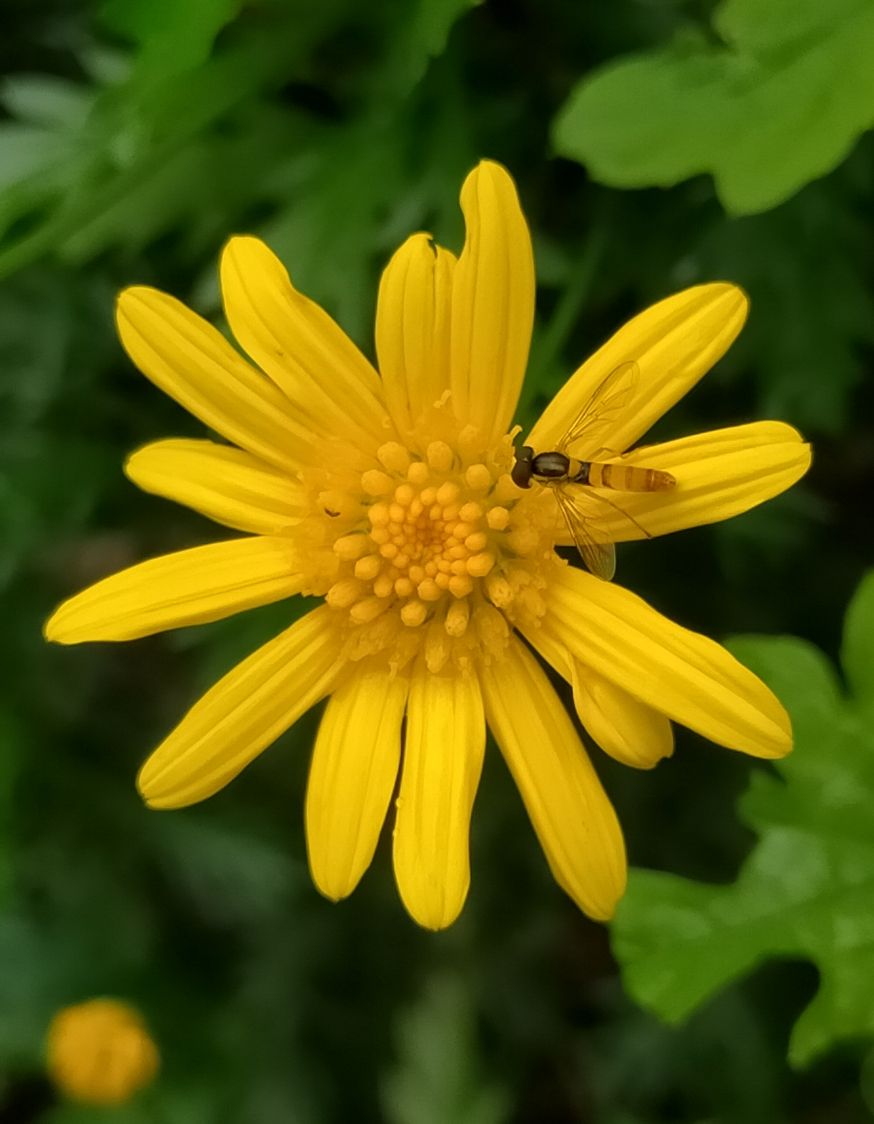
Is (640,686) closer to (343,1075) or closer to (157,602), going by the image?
(157,602)

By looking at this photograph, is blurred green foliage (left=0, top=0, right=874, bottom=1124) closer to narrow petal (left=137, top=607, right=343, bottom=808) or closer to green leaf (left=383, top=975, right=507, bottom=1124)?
green leaf (left=383, top=975, right=507, bottom=1124)

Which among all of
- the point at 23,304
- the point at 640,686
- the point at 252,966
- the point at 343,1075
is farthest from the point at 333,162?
the point at 343,1075

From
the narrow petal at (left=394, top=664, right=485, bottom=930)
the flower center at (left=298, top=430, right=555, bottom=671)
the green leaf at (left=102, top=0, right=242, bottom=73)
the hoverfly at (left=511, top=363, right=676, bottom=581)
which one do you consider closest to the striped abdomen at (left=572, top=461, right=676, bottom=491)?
the hoverfly at (left=511, top=363, right=676, bottom=581)

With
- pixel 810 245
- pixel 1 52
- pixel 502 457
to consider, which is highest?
pixel 1 52

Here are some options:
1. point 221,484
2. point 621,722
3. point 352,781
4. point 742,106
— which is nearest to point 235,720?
point 352,781

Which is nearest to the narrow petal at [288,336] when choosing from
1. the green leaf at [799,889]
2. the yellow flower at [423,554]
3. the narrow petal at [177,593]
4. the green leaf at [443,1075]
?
the yellow flower at [423,554]

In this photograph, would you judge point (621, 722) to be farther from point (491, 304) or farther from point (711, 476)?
point (491, 304)
